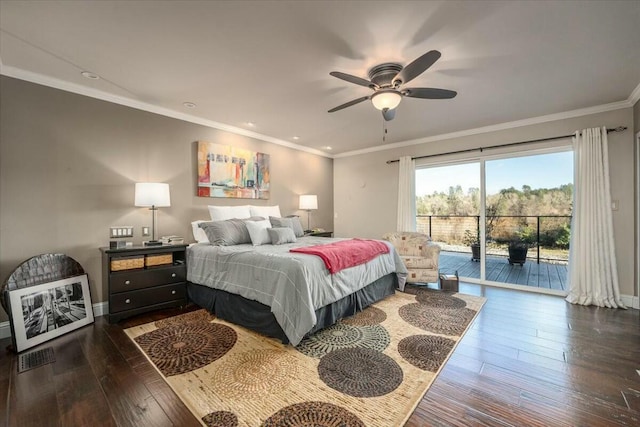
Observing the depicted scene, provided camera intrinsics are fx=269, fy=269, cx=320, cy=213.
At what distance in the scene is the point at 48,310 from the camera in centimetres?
262

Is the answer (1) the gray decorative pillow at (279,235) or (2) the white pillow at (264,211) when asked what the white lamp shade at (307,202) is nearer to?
(2) the white pillow at (264,211)

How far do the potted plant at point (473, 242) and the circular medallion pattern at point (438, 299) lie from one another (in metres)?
1.47

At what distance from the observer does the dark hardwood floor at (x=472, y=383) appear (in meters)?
1.59

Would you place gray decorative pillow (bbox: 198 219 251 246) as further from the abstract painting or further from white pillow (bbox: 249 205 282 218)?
the abstract painting

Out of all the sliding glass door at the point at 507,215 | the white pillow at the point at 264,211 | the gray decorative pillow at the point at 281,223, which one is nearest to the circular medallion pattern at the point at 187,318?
the gray decorative pillow at the point at 281,223

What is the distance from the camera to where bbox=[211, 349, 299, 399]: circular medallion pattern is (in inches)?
72.1

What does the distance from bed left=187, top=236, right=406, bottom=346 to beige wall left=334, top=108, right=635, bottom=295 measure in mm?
2460

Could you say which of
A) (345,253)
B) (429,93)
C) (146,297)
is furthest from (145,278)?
(429,93)

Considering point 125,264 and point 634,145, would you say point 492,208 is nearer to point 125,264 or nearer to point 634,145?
point 634,145

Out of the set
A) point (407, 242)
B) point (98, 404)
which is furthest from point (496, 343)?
point (98, 404)

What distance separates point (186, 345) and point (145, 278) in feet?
3.83

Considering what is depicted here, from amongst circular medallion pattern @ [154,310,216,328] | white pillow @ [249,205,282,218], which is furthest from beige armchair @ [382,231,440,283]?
circular medallion pattern @ [154,310,216,328]

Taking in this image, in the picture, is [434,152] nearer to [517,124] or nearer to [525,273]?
[517,124]

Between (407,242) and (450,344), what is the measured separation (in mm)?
2425
